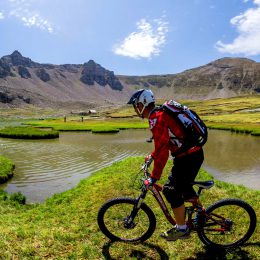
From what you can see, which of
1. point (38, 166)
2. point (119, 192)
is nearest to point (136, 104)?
point (119, 192)

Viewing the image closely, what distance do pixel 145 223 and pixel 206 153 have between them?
34802mm

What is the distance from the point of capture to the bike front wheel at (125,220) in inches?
366

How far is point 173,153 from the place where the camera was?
8312 mm

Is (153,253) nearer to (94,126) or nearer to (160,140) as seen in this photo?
(160,140)

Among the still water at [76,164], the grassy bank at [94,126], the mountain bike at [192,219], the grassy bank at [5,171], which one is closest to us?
the mountain bike at [192,219]

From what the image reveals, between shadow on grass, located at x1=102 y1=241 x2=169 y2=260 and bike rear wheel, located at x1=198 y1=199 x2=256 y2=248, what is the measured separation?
48.5 inches

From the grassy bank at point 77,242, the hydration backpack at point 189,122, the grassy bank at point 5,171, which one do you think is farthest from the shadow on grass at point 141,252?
the grassy bank at point 5,171

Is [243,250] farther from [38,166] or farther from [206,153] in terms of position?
[206,153]

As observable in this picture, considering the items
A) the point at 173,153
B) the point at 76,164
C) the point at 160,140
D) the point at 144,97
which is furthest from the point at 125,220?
the point at 76,164

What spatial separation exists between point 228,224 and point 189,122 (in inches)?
128

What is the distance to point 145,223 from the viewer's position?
381 inches

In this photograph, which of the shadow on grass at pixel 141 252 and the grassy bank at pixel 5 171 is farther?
the grassy bank at pixel 5 171

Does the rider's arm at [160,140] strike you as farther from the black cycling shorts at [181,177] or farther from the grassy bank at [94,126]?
the grassy bank at [94,126]

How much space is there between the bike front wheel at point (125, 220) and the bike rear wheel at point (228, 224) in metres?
1.53
